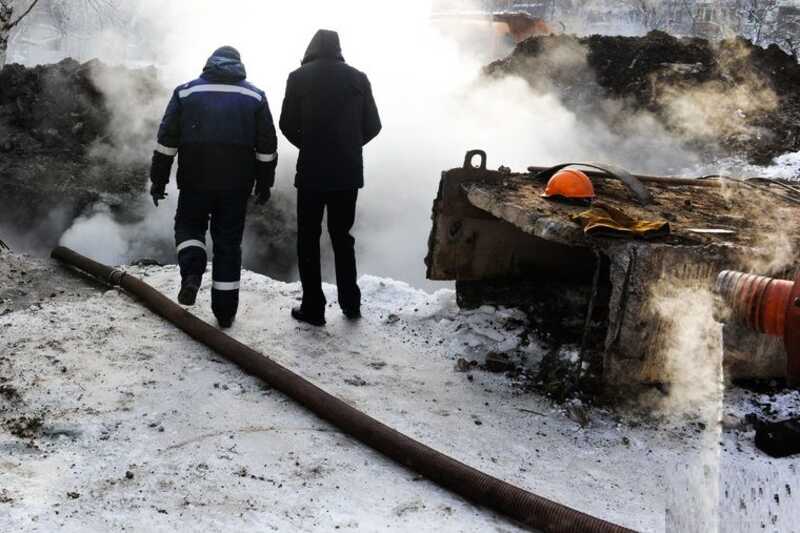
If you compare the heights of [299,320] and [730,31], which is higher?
[730,31]

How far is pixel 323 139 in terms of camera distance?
4.80m

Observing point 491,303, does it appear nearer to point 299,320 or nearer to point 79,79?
point 299,320

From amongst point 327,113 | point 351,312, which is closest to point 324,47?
point 327,113

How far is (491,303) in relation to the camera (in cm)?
517

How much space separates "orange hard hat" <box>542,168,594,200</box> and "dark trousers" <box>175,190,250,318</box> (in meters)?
2.11

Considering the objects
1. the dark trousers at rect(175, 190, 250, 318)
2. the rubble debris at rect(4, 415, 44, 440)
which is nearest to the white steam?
the dark trousers at rect(175, 190, 250, 318)

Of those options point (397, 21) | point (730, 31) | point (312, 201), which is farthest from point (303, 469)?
point (730, 31)

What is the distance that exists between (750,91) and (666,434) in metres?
9.17

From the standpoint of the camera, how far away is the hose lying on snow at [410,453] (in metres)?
2.67

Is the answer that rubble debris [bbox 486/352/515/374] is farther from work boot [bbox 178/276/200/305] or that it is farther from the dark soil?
the dark soil

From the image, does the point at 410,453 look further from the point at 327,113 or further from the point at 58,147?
the point at 58,147

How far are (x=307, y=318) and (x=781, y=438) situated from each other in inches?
118

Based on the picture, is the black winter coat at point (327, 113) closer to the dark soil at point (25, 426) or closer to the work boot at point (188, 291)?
the work boot at point (188, 291)

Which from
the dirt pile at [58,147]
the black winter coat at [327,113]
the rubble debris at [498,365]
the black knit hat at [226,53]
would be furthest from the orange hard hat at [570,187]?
the dirt pile at [58,147]
